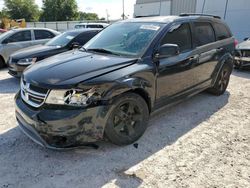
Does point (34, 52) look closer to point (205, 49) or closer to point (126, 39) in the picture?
point (126, 39)

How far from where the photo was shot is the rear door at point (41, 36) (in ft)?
32.0

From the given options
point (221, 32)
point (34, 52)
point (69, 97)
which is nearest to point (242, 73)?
point (221, 32)

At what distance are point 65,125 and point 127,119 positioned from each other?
0.95m

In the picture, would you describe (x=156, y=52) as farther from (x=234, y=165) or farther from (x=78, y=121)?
(x=234, y=165)

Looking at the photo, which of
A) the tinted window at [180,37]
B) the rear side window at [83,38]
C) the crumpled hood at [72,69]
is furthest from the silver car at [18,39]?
the tinted window at [180,37]

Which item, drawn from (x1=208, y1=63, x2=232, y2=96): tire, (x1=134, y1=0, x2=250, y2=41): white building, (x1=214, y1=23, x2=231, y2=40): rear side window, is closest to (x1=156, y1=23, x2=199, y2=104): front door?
(x1=208, y1=63, x2=232, y2=96): tire

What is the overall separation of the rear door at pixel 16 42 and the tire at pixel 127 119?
24.1ft

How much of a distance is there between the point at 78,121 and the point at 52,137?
395 millimetres

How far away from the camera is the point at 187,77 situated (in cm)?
446

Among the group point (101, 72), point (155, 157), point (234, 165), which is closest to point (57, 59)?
point (101, 72)

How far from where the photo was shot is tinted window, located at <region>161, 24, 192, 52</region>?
13.3 ft

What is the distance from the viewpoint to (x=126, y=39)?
13.4ft

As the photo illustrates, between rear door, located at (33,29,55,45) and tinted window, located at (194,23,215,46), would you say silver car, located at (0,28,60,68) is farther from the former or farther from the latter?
tinted window, located at (194,23,215,46)

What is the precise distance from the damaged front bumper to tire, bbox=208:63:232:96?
3396mm
